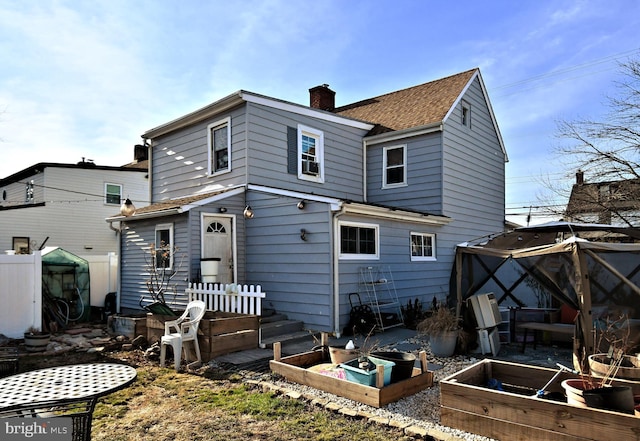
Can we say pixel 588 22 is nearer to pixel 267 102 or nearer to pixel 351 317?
pixel 267 102

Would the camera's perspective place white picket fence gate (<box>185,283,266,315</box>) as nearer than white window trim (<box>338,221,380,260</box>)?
Yes

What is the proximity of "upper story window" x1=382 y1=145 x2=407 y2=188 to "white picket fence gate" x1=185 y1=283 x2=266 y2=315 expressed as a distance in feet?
22.0

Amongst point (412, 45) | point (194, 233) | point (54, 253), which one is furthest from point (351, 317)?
point (54, 253)

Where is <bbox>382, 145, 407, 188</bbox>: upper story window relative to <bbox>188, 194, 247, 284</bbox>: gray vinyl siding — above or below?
above

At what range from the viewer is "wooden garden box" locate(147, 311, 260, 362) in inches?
281

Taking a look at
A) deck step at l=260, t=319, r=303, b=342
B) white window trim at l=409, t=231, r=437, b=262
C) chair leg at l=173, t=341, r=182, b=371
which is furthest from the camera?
white window trim at l=409, t=231, r=437, b=262

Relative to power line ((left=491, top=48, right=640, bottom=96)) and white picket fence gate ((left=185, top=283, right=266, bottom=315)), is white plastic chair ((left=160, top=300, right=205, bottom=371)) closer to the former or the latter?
white picket fence gate ((left=185, top=283, right=266, bottom=315))

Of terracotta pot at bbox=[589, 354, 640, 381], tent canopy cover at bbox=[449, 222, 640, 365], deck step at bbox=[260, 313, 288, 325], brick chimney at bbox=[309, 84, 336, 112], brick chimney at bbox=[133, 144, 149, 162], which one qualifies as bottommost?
deck step at bbox=[260, 313, 288, 325]

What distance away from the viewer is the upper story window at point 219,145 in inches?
463

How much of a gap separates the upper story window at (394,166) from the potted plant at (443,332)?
7.06 m

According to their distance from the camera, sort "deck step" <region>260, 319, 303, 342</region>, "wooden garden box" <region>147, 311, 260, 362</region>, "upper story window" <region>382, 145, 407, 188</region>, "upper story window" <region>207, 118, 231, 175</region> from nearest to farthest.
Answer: "wooden garden box" <region>147, 311, 260, 362</region> → "deck step" <region>260, 319, 303, 342</region> → "upper story window" <region>207, 118, 231, 175</region> → "upper story window" <region>382, 145, 407, 188</region>

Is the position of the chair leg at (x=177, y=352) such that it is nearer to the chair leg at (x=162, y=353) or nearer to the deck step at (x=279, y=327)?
the chair leg at (x=162, y=353)

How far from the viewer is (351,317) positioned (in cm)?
953

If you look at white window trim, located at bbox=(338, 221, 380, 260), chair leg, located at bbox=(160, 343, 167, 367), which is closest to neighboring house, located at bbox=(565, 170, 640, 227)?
white window trim, located at bbox=(338, 221, 380, 260)
